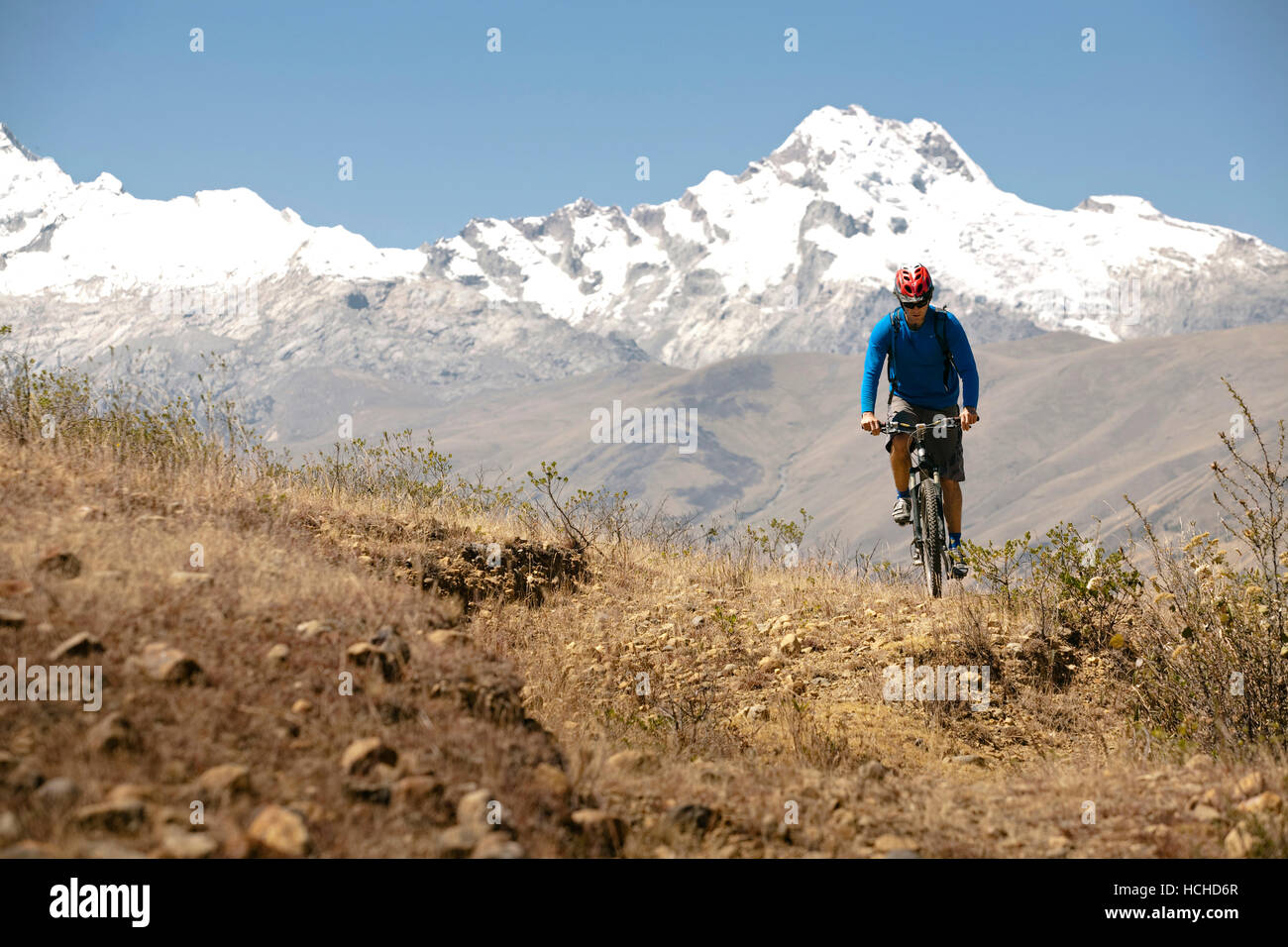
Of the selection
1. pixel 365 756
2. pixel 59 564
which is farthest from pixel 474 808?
pixel 59 564

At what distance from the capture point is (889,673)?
7.43m

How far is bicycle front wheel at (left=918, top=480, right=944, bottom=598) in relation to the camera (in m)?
9.55

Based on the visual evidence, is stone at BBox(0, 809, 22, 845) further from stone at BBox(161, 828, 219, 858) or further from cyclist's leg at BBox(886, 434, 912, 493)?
cyclist's leg at BBox(886, 434, 912, 493)

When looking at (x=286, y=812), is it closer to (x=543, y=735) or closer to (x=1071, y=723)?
(x=543, y=735)

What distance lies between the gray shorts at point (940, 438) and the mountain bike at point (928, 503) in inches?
2.7

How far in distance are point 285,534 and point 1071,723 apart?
5.64 metres

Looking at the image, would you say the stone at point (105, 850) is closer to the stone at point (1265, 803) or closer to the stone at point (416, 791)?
the stone at point (416, 791)

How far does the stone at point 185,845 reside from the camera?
324 cm

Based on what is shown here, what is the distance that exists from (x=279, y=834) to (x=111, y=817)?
55 centimetres

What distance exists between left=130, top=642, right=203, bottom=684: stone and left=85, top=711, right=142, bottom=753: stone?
35 centimetres

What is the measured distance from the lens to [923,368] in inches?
384

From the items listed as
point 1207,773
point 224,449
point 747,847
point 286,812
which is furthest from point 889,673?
point 224,449

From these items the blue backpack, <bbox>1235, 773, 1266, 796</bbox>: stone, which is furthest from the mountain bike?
<bbox>1235, 773, 1266, 796</bbox>: stone

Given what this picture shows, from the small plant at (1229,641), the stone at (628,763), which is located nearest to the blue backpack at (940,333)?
the small plant at (1229,641)
